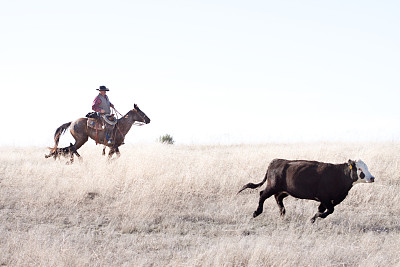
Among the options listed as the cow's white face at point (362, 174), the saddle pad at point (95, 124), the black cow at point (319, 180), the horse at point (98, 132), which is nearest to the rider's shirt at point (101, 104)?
the saddle pad at point (95, 124)

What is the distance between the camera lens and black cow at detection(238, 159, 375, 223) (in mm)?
7488

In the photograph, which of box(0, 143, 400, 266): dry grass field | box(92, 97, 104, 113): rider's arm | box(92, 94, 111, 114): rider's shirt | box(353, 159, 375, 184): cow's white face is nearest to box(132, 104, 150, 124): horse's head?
box(92, 94, 111, 114): rider's shirt

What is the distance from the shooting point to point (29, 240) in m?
6.10

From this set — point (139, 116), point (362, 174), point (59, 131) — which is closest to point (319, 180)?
point (362, 174)

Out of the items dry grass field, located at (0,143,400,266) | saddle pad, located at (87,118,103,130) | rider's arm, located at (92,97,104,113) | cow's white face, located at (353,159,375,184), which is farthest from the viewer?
saddle pad, located at (87,118,103,130)

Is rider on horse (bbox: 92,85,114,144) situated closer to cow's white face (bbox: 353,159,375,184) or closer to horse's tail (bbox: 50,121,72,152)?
horse's tail (bbox: 50,121,72,152)

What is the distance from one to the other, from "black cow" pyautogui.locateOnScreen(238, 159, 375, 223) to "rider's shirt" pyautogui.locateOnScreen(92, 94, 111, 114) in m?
8.47

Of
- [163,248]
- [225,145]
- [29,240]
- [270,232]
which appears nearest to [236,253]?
[163,248]

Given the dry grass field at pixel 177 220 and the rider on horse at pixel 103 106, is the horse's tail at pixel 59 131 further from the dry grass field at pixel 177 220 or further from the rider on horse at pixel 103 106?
the dry grass field at pixel 177 220

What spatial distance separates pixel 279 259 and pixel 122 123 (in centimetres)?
1042

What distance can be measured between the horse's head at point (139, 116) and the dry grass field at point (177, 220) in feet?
9.21

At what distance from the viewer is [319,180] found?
25.2 feet

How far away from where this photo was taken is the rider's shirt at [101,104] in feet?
48.7

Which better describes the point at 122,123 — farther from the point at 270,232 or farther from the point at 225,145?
the point at 270,232
